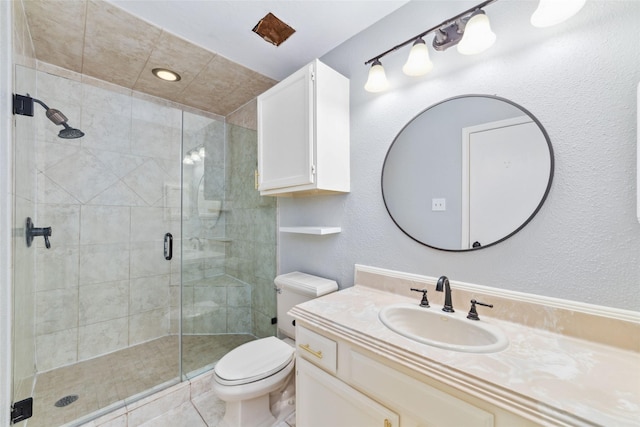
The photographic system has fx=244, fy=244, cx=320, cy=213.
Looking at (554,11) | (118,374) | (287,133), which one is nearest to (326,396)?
(287,133)

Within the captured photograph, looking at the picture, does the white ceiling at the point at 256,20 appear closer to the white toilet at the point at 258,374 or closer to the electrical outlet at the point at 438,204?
the electrical outlet at the point at 438,204

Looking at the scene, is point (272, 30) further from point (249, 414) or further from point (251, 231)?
point (249, 414)

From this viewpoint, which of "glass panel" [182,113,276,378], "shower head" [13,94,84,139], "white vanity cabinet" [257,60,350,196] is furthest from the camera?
"glass panel" [182,113,276,378]

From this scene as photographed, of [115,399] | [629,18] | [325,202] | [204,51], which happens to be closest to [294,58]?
[204,51]

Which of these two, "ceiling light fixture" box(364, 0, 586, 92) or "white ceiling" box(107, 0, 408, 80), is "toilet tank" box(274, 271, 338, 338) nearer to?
"ceiling light fixture" box(364, 0, 586, 92)

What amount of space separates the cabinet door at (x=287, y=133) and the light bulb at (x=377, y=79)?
0.33 metres

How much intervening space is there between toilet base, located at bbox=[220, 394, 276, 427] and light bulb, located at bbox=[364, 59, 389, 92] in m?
1.85

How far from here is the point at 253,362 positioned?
1396 millimetres

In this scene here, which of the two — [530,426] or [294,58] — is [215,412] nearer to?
[530,426]

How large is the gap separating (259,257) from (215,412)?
1.11 meters

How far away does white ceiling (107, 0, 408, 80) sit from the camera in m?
1.31

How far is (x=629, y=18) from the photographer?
0.80m

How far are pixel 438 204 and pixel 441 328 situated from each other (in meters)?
0.56

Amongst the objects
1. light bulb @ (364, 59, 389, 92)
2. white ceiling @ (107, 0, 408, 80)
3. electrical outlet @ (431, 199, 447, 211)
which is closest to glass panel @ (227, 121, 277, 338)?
white ceiling @ (107, 0, 408, 80)
